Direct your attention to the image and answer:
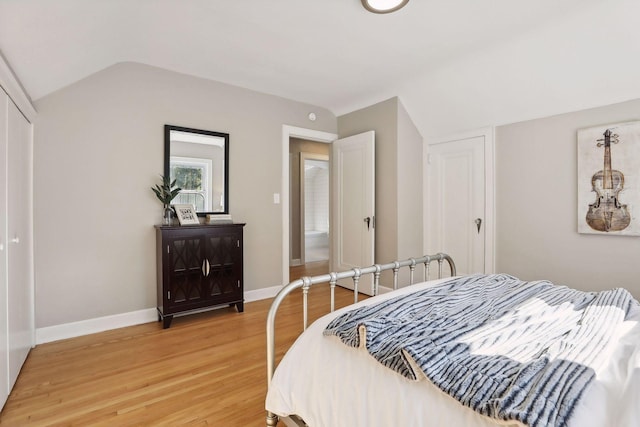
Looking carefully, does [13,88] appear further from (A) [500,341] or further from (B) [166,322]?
(A) [500,341]

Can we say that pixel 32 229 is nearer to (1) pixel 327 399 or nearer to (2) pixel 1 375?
(2) pixel 1 375

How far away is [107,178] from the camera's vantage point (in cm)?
281

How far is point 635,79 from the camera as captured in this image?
235 centimetres

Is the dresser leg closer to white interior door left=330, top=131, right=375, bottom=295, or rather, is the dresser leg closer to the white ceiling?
the white ceiling

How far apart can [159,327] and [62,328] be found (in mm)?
720

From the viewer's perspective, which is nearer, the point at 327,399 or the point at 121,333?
the point at 327,399

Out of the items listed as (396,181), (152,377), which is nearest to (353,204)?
(396,181)

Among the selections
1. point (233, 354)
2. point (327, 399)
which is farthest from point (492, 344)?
point (233, 354)

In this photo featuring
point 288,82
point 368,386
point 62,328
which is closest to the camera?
point 368,386

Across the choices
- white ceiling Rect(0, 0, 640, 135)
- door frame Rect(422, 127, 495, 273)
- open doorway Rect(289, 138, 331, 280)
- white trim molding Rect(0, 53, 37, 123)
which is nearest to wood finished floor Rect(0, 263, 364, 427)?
white trim molding Rect(0, 53, 37, 123)

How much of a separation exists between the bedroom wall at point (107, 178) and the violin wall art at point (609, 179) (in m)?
3.22

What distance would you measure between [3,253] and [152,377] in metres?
1.09

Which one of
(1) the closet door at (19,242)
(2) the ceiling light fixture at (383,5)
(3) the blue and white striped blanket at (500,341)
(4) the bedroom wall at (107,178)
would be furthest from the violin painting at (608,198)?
(1) the closet door at (19,242)

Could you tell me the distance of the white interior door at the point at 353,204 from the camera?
383cm
